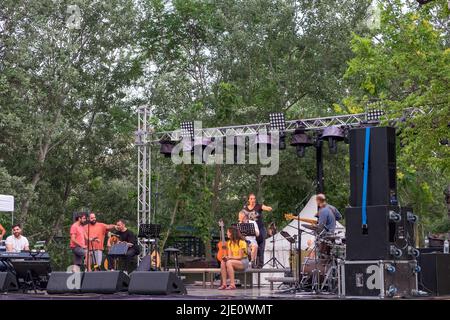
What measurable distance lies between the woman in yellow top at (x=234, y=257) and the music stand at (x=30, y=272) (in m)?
3.35

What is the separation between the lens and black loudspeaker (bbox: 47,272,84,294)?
41.2 ft

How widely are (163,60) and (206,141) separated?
15.4 meters

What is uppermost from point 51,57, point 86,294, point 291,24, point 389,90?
point 291,24

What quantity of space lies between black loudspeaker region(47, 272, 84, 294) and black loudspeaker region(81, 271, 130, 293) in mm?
129

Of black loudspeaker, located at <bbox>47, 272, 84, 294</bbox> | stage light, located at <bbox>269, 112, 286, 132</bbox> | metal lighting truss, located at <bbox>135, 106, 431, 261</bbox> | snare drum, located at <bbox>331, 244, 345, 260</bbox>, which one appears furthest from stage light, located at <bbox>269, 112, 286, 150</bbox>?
black loudspeaker, located at <bbox>47, 272, 84, 294</bbox>

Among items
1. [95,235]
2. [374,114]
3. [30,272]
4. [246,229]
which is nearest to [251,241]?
[246,229]

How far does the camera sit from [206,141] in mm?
21578

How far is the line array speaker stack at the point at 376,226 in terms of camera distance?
10406 millimetres

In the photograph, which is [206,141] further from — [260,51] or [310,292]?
[260,51]

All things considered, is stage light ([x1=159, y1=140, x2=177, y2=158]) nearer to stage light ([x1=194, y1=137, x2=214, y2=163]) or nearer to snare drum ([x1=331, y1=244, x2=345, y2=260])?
stage light ([x1=194, y1=137, x2=214, y2=163])

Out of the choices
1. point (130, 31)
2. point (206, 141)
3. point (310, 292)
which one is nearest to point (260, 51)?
point (130, 31)

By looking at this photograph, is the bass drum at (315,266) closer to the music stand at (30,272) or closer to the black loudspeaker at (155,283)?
the black loudspeaker at (155,283)

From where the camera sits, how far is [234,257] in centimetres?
1491
